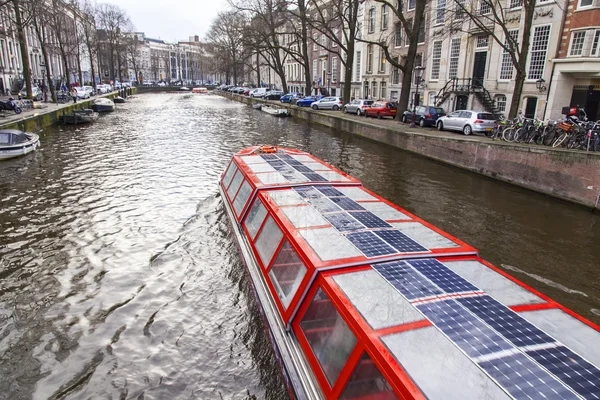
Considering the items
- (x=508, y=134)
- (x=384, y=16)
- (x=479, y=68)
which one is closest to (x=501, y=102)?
(x=479, y=68)

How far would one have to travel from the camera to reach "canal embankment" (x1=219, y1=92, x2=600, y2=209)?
42.4ft

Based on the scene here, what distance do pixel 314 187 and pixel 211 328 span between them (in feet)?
10.9

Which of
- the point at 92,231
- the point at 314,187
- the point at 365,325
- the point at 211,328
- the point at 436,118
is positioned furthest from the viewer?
the point at 436,118

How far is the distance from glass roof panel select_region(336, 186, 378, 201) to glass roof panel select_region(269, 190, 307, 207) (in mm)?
1007

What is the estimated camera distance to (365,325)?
147 inches

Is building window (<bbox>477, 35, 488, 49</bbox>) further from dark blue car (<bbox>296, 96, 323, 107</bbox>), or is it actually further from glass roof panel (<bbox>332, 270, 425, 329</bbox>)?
glass roof panel (<bbox>332, 270, 425, 329</bbox>)

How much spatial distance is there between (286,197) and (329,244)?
2.38 m

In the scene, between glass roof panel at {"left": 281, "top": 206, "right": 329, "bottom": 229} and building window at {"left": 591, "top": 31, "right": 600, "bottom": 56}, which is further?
building window at {"left": 591, "top": 31, "right": 600, "bottom": 56}

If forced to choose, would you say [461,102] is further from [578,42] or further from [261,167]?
[261,167]

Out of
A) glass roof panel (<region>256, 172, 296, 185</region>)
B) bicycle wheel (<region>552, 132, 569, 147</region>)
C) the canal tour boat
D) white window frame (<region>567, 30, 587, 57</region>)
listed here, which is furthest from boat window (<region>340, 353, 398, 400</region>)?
white window frame (<region>567, 30, 587, 57</region>)

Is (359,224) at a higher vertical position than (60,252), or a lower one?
higher

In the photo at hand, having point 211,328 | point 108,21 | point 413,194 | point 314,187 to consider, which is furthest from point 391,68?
point 108,21

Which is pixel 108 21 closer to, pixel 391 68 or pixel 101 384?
pixel 391 68

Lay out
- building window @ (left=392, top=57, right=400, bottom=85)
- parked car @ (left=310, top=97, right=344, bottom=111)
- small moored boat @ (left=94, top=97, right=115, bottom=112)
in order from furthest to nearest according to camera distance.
Result: building window @ (left=392, top=57, right=400, bottom=85)
parked car @ (left=310, top=97, right=344, bottom=111)
small moored boat @ (left=94, top=97, right=115, bottom=112)
